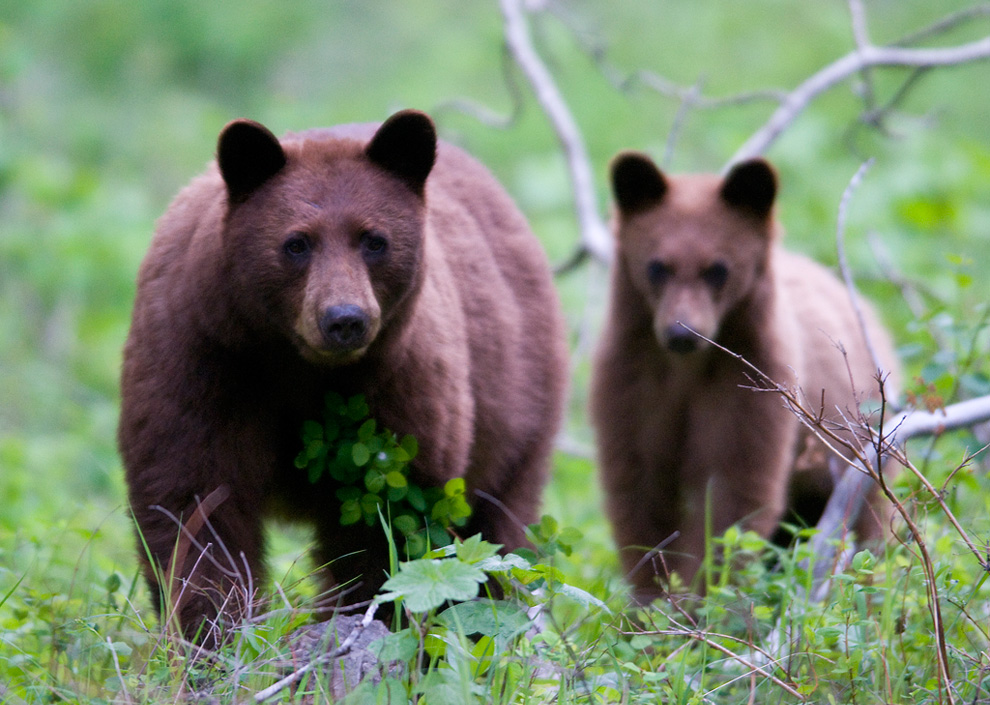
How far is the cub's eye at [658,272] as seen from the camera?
17.8ft

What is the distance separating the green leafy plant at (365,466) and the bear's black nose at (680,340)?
5.41 ft

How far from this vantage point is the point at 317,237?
11.6ft

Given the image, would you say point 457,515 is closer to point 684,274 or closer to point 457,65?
point 684,274

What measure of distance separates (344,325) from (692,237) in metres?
2.51

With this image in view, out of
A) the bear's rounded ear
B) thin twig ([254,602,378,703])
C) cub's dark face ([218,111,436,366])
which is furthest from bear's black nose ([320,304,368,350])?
the bear's rounded ear

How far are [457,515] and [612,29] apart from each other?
42.0ft

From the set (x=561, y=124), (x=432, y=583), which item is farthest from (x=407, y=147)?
(x=561, y=124)

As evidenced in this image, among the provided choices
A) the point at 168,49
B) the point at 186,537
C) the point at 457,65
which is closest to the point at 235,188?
the point at 186,537

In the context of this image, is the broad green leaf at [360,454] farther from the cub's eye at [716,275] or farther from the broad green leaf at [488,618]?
the cub's eye at [716,275]

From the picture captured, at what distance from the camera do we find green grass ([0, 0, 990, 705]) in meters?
3.36

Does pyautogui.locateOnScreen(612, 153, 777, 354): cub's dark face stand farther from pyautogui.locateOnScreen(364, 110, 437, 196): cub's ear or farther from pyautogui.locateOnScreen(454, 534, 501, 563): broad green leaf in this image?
pyautogui.locateOnScreen(454, 534, 501, 563): broad green leaf

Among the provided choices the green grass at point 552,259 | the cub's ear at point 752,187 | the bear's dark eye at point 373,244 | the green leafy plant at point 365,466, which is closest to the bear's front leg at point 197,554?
the green grass at point 552,259

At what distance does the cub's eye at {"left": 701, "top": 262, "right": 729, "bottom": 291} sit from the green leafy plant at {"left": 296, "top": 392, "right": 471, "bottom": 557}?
204cm

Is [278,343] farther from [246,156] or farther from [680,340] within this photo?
[680,340]
